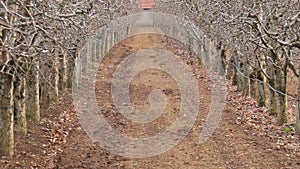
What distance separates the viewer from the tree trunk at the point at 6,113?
38.6ft

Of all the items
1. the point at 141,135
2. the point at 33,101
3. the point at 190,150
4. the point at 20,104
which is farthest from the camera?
the point at 33,101

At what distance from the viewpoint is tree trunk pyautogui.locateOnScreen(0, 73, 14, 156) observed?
38.6 ft

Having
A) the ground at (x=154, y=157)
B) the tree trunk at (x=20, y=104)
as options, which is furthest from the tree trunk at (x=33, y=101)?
the tree trunk at (x=20, y=104)

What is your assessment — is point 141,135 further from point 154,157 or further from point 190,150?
point 154,157

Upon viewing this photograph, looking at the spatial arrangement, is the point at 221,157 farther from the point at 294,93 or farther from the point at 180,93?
the point at 294,93

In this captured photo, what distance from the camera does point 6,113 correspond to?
11828mm

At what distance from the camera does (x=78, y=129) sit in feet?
A: 52.0

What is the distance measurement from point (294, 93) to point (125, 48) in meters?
26.2

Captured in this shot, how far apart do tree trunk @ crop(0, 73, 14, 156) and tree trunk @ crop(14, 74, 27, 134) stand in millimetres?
1266

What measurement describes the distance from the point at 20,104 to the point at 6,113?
1.80 meters

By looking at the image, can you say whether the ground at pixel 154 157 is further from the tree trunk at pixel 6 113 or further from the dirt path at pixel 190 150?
the tree trunk at pixel 6 113

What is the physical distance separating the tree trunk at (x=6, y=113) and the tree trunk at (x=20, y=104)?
4.15 ft

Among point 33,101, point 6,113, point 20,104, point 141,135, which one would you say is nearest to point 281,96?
point 141,135

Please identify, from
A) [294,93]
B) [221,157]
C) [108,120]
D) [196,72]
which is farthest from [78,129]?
[196,72]
